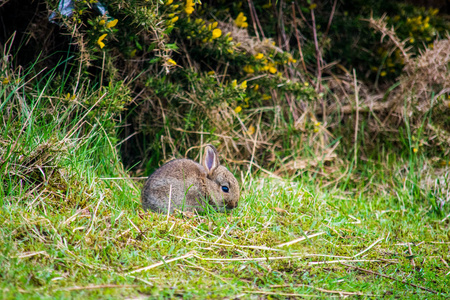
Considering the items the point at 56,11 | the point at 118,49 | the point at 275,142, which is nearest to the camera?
the point at 56,11

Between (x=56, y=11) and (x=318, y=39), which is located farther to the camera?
(x=318, y=39)

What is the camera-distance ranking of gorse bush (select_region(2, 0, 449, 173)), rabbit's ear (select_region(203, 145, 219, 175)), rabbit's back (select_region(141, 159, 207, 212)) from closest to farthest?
rabbit's back (select_region(141, 159, 207, 212)) < rabbit's ear (select_region(203, 145, 219, 175)) < gorse bush (select_region(2, 0, 449, 173))

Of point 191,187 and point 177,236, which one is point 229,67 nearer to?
point 191,187

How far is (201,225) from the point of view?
4.07m

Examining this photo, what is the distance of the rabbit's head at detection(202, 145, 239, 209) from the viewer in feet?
15.0

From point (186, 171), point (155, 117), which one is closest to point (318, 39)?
point (155, 117)

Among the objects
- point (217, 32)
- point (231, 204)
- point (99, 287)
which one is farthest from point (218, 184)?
point (99, 287)

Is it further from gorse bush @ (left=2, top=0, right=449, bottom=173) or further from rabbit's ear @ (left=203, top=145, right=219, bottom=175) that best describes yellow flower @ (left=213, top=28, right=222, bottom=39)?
rabbit's ear @ (left=203, top=145, right=219, bottom=175)

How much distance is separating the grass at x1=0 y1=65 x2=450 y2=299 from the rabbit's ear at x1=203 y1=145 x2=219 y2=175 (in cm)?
50

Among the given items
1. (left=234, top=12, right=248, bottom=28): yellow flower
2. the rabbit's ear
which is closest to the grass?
the rabbit's ear

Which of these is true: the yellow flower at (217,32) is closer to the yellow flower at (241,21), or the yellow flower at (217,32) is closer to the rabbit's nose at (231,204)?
the yellow flower at (241,21)

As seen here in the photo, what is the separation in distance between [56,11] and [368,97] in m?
4.77

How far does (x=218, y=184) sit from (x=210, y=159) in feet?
0.98

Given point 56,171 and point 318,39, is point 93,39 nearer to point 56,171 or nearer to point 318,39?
point 56,171
